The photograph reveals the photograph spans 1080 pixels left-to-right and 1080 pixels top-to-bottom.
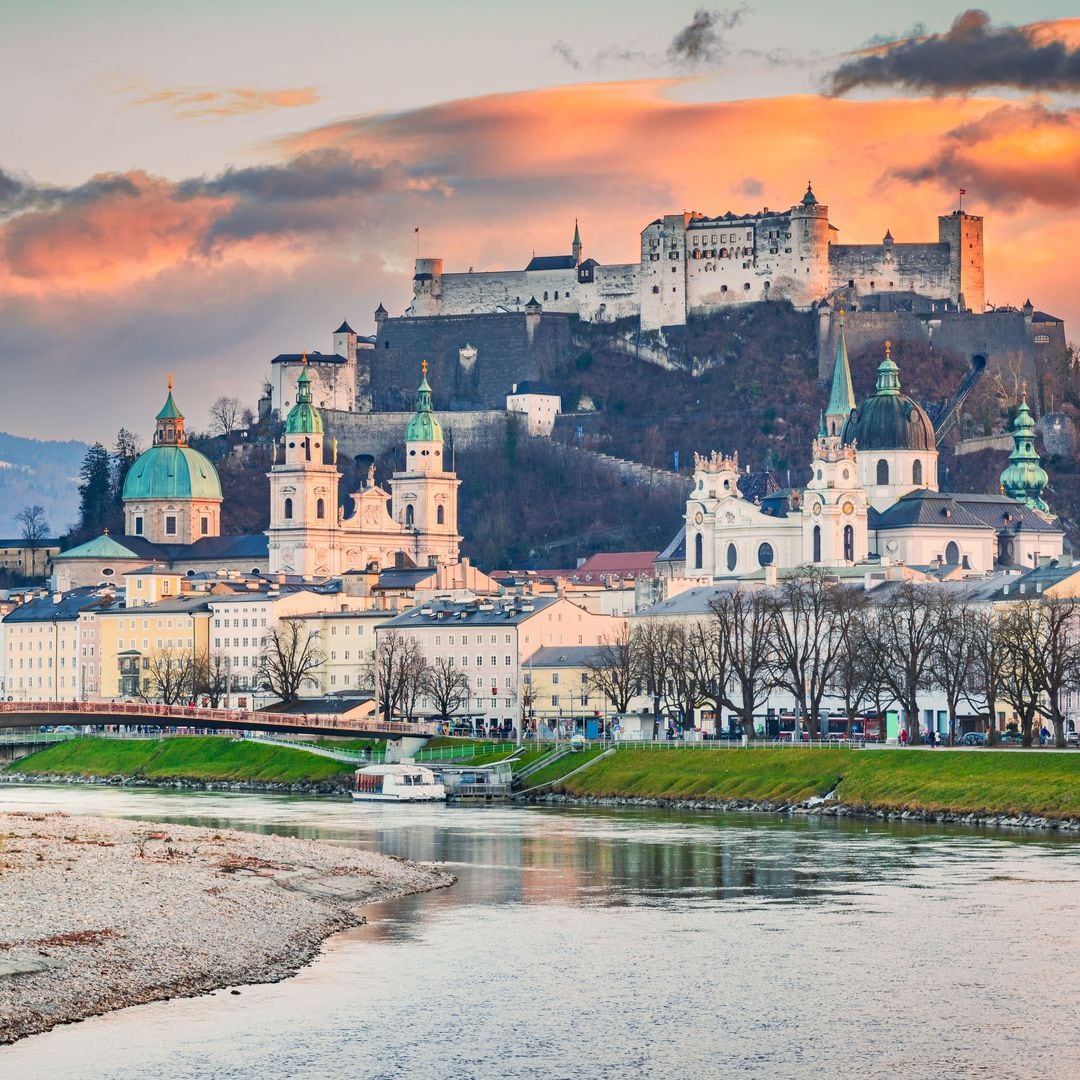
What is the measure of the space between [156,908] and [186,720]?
31397 mm

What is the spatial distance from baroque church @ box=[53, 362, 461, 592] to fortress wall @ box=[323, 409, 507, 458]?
25.5 ft

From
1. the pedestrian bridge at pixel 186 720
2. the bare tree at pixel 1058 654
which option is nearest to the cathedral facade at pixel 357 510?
the pedestrian bridge at pixel 186 720

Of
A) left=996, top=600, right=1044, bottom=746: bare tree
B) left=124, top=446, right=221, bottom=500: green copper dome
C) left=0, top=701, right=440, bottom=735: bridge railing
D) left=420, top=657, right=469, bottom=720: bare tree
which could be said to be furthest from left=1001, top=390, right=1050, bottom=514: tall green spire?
left=996, top=600, right=1044, bottom=746: bare tree

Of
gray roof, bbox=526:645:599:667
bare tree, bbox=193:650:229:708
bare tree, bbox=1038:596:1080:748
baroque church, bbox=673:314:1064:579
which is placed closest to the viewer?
bare tree, bbox=1038:596:1080:748

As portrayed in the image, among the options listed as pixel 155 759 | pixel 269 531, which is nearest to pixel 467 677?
pixel 155 759

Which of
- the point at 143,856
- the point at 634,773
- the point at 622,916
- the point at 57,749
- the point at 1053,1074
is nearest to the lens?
the point at 1053,1074

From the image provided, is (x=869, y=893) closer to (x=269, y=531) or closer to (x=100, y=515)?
(x=269, y=531)

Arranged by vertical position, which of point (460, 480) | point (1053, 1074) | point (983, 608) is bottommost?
point (1053, 1074)

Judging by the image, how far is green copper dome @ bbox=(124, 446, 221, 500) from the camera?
155875mm

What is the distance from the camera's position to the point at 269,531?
5704 inches

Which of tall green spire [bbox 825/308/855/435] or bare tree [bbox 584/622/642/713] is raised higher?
tall green spire [bbox 825/308/855/435]

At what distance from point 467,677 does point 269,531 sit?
41732 millimetres

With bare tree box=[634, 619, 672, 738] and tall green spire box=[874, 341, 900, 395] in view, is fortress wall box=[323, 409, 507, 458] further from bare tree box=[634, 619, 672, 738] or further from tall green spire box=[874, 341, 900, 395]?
bare tree box=[634, 619, 672, 738]

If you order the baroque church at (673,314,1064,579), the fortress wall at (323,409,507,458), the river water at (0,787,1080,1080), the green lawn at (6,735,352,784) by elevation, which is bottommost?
the river water at (0,787,1080,1080)
